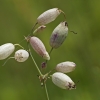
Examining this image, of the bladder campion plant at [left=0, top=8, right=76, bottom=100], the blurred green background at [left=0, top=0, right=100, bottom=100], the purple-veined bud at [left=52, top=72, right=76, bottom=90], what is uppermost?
the bladder campion plant at [left=0, top=8, right=76, bottom=100]

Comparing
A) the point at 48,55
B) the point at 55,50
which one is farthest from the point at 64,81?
the point at 55,50

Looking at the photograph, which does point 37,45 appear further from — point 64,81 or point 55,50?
point 55,50

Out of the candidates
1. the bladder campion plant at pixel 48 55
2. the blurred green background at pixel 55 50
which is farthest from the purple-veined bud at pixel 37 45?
the blurred green background at pixel 55 50

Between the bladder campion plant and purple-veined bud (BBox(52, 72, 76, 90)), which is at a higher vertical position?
the bladder campion plant

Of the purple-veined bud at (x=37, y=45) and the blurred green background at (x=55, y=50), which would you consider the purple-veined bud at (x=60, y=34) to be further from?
the blurred green background at (x=55, y=50)

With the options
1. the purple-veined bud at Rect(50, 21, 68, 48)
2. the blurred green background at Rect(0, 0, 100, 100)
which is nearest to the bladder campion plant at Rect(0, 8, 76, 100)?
the purple-veined bud at Rect(50, 21, 68, 48)

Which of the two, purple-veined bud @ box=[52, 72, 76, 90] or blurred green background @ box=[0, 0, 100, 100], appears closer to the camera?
purple-veined bud @ box=[52, 72, 76, 90]

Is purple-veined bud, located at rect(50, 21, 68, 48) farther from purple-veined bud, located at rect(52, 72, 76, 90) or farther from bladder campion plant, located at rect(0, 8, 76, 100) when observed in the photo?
purple-veined bud, located at rect(52, 72, 76, 90)

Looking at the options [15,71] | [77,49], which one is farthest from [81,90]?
[15,71]

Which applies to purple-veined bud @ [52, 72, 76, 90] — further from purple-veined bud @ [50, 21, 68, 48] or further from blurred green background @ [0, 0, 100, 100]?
blurred green background @ [0, 0, 100, 100]

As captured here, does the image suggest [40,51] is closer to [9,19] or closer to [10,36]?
[10,36]
